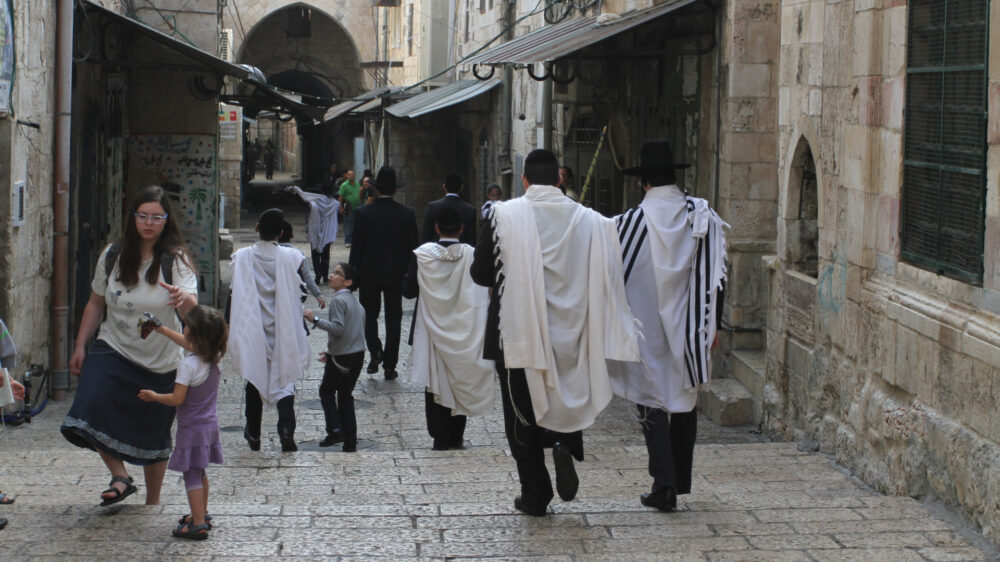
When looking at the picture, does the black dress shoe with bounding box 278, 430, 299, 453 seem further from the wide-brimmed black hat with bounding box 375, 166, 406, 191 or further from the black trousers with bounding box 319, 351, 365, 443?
the wide-brimmed black hat with bounding box 375, 166, 406, 191

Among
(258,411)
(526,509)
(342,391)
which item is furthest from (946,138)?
(258,411)

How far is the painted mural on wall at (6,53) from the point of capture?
23.2 ft

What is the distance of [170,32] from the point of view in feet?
47.4

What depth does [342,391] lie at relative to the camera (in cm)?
711

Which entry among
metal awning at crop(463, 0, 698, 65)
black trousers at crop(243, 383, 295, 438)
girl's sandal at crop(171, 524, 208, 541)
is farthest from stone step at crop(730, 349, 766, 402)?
girl's sandal at crop(171, 524, 208, 541)

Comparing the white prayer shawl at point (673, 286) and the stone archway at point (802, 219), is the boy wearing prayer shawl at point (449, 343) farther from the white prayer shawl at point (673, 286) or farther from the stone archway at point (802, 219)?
the white prayer shawl at point (673, 286)

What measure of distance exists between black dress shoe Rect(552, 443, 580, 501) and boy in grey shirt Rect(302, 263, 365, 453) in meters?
2.53

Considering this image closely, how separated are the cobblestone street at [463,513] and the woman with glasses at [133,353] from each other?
233 mm

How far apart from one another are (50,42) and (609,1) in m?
6.36

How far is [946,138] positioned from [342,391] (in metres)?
3.55

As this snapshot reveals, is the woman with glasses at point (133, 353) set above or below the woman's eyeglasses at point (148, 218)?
below

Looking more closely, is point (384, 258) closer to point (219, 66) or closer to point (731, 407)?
point (219, 66)

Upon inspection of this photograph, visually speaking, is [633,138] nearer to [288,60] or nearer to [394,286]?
[394,286]

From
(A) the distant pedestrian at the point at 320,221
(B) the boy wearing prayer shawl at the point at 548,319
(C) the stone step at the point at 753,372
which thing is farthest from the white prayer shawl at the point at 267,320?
(A) the distant pedestrian at the point at 320,221
